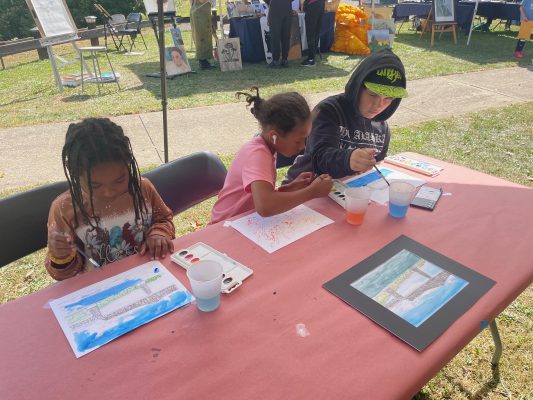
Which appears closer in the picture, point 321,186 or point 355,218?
point 355,218

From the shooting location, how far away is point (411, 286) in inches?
47.9

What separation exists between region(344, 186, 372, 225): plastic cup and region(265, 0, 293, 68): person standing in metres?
6.67

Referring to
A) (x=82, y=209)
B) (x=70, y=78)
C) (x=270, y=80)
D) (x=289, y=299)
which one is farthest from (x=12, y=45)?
(x=289, y=299)

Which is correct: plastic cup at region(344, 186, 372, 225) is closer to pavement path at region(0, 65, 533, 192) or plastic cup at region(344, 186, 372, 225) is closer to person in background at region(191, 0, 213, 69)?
pavement path at region(0, 65, 533, 192)

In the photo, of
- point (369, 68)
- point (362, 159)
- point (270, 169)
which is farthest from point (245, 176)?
point (369, 68)

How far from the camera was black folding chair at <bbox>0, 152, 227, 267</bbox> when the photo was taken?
1.61 meters

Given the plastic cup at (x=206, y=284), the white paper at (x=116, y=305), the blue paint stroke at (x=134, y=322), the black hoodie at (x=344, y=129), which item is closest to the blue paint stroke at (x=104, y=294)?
the white paper at (x=116, y=305)

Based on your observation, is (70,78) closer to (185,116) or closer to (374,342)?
(185,116)

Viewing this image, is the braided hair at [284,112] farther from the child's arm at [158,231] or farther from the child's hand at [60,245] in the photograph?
the child's hand at [60,245]

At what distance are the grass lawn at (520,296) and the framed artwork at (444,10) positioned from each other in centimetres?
535

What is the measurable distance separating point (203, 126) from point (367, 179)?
3351 millimetres

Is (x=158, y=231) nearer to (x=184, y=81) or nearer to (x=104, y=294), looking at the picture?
(x=104, y=294)

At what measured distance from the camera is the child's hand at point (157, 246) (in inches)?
53.2

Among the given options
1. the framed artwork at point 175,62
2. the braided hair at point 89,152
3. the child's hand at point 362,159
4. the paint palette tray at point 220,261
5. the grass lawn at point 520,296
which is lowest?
the grass lawn at point 520,296
